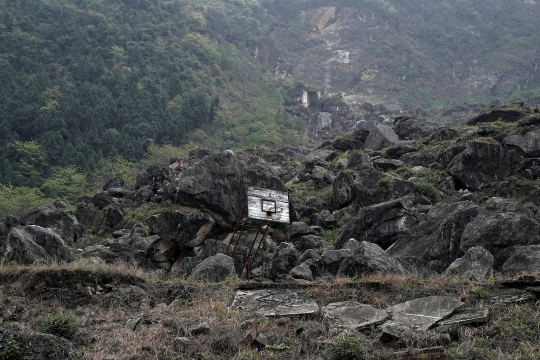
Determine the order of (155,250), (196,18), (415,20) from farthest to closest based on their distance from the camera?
(415,20) → (196,18) → (155,250)

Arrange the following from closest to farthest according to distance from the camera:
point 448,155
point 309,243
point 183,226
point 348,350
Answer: point 348,350
point 309,243
point 183,226
point 448,155

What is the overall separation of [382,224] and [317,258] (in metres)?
3.78

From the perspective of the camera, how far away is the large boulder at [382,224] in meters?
18.0

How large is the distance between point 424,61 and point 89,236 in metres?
86.4

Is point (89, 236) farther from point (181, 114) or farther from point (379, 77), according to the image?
point (379, 77)

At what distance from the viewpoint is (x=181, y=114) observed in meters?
64.4

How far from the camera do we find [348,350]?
8664mm

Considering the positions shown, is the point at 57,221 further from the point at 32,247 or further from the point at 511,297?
the point at 511,297

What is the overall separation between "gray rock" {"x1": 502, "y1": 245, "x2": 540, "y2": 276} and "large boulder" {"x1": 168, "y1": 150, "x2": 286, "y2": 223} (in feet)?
36.6

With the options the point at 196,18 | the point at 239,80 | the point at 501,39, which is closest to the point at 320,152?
the point at 239,80

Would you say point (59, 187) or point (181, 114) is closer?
point (59, 187)

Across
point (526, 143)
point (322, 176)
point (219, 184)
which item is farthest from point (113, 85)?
point (526, 143)

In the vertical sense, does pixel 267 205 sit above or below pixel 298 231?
above

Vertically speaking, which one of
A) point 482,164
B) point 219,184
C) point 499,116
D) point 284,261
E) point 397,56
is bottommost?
point 284,261
